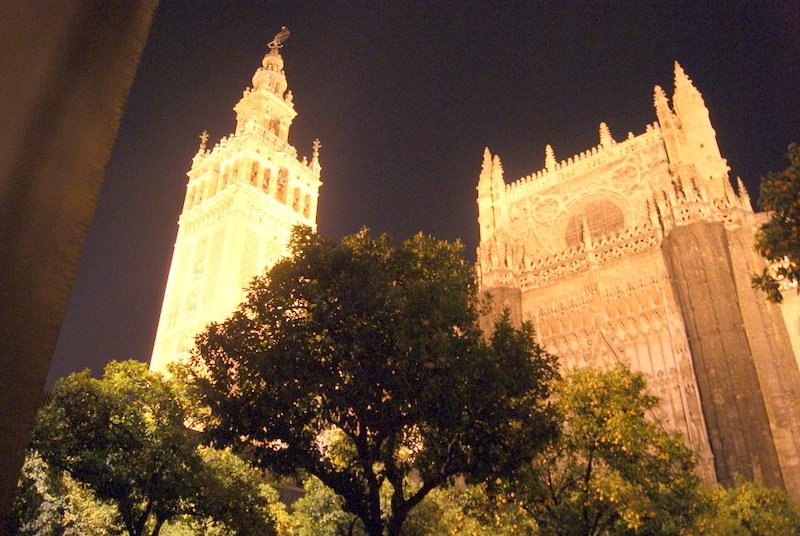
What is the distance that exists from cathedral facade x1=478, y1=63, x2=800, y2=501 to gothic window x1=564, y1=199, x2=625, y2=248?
7 cm

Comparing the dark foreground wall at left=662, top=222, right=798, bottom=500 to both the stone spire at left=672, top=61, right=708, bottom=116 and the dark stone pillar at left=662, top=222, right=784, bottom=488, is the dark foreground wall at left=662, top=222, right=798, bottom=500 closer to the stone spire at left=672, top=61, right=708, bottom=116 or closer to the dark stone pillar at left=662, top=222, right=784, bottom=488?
the dark stone pillar at left=662, top=222, right=784, bottom=488

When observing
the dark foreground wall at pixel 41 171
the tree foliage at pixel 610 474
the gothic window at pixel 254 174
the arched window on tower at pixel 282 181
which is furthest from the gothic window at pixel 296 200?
the dark foreground wall at pixel 41 171

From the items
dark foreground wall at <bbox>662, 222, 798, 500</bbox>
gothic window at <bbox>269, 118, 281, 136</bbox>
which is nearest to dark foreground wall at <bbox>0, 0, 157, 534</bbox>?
dark foreground wall at <bbox>662, 222, 798, 500</bbox>

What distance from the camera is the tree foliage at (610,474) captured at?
12.1 m

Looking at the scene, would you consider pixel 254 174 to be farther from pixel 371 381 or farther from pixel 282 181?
pixel 371 381

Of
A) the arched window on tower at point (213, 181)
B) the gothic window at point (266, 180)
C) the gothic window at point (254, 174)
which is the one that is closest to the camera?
the gothic window at point (254, 174)

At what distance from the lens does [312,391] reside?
10.6 m

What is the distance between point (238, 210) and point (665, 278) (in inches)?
989

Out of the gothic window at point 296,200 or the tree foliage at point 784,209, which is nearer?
the tree foliage at point 784,209

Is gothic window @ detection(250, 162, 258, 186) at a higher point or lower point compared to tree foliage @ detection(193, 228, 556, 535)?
higher

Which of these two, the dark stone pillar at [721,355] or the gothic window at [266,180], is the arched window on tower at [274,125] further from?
the dark stone pillar at [721,355]

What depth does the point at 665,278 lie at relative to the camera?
2683 centimetres

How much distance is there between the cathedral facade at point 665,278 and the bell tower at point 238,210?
13.1 metres

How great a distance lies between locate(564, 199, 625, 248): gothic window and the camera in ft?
105
